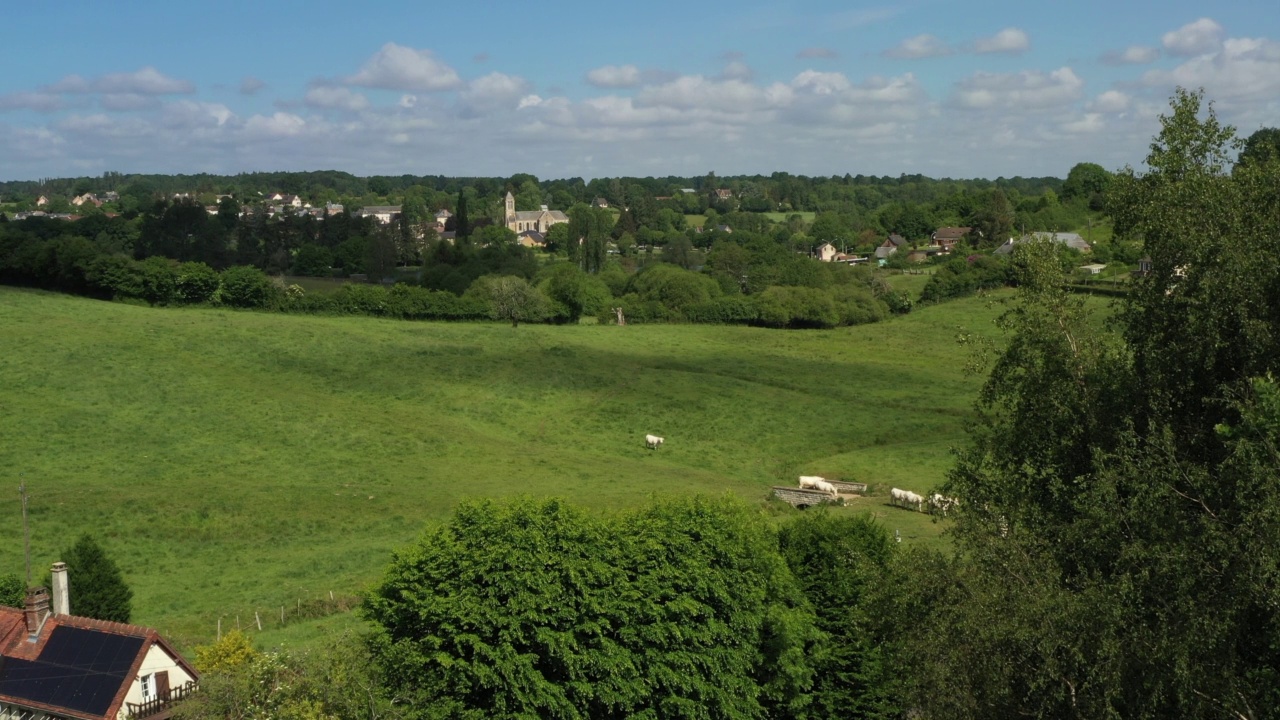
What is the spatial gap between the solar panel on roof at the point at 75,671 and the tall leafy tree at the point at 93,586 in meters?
5.66

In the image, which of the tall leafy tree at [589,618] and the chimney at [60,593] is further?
the chimney at [60,593]

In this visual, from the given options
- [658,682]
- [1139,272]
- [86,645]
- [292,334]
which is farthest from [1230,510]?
[292,334]

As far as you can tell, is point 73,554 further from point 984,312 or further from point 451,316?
point 984,312

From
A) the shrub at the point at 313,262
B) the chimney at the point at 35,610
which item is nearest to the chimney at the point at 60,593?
the chimney at the point at 35,610

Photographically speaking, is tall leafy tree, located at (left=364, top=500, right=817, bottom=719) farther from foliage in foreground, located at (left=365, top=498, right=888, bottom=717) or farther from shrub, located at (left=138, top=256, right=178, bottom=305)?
shrub, located at (left=138, top=256, right=178, bottom=305)

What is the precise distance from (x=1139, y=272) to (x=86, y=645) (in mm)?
23641

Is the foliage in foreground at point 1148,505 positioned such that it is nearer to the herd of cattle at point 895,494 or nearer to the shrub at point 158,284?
the herd of cattle at point 895,494

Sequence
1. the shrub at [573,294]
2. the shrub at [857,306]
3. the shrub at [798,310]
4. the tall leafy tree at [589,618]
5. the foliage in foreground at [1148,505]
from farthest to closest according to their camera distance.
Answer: the shrub at [857,306]
the shrub at [798,310]
the shrub at [573,294]
the tall leafy tree at [589,618]
the foliage in foreground at [1148,505]

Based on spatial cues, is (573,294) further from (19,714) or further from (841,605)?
(19,714)

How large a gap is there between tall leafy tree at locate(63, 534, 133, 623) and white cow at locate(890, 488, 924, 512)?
3005cm

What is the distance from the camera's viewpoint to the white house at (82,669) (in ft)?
77.9

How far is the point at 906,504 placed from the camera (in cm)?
4619

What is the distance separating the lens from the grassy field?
4150 centimetres

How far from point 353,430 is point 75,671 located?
3489 centimetres
